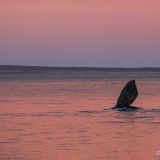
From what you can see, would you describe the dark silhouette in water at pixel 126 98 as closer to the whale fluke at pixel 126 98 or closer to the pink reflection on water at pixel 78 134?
the whale fluke at pixel 126 98

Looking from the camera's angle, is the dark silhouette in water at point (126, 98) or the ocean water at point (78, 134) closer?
the ocean water at point (78, 134)

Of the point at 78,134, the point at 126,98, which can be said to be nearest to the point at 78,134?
the point at 78,134

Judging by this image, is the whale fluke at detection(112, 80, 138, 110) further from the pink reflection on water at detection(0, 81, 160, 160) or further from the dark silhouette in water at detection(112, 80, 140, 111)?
the pink reflection on water at detection(0, 81, 160, 160)

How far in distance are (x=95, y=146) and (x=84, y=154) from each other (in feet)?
6.39

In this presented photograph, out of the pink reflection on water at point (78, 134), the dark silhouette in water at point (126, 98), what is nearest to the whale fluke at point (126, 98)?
the dark silhouette in water at point (126, 98)

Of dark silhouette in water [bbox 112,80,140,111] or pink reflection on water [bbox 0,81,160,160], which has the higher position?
dark silhouette in water [bbox 112,80,140,111]

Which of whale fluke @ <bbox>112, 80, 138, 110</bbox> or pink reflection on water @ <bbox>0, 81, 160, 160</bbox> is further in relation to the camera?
whale fluke @ <bbox>112, 80, 138, 110</bbox>

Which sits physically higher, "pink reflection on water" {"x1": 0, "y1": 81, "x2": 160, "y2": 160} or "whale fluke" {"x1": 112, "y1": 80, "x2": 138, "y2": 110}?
"whale fluke" {"x1": 112, "y1": 80, "x2": 138, "y2": 110}

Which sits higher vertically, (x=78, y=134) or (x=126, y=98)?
(x=126, y=98)

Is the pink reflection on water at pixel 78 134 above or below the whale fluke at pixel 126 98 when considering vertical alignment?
below

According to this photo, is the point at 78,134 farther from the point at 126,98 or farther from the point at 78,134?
the point at 126,98

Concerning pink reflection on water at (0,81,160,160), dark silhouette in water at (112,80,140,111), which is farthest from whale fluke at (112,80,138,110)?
pink reflection on water at (0,81,160,160)

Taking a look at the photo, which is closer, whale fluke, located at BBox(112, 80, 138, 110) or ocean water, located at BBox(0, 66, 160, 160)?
ocean water, located at BBox(0, 66, 160, 160)

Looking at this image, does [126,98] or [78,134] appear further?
[126,98]
